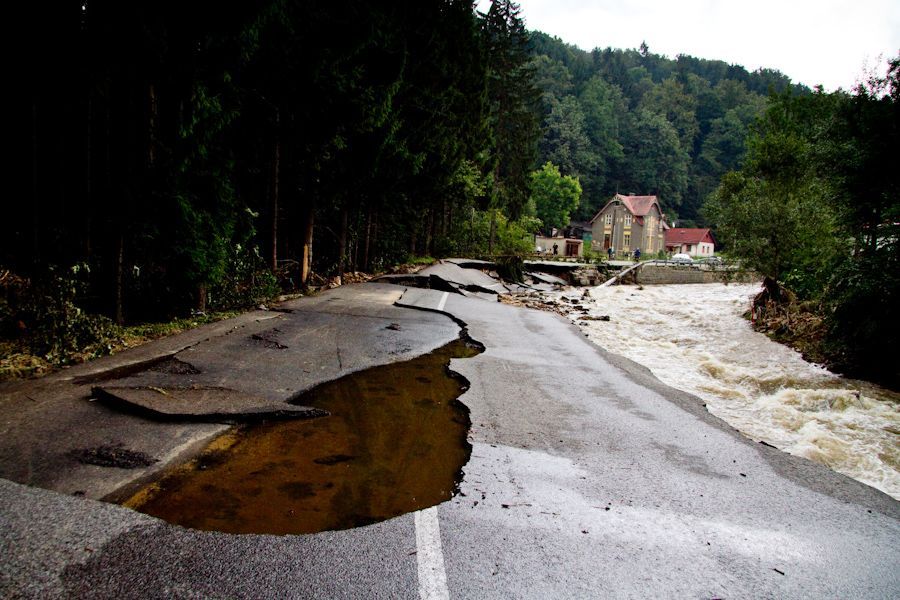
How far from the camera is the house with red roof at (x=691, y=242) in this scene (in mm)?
77000

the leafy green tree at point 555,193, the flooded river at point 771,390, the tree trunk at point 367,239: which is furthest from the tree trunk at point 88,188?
the leafy green tree at point 555,193

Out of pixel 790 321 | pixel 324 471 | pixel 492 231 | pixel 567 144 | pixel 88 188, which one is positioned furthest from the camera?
pixel 567 144

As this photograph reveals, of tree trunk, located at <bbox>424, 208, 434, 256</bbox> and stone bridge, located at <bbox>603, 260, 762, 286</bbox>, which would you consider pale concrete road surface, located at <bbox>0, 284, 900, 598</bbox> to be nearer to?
tree trunk, located at <bbox>424, 208, 434, 256</bbox>

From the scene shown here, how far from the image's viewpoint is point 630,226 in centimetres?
7225

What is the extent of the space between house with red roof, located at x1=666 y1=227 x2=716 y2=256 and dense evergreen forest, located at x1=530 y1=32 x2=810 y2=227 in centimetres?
1004

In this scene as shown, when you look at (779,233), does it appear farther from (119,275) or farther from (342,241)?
(119,275)

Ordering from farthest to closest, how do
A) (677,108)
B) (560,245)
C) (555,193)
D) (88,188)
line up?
(677,108)
(555,193)
(560,245)
(88,188)

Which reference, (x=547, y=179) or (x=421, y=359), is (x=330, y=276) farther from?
(x=547, y=179)

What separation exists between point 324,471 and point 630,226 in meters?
75.6

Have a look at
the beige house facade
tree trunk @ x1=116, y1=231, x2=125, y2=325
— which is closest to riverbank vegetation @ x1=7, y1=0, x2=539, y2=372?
tree trunk @ x1=116, y1=231, x2=125, y2=325

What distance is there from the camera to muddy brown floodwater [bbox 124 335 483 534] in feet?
9.14

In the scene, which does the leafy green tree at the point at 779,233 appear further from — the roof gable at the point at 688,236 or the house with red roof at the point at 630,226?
the roof gable at the point at 688,236

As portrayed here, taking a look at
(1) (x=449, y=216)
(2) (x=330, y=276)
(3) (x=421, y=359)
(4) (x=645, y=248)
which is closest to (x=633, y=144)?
(4) (x=645, y=248)

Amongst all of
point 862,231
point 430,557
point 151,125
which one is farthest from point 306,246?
point 862,231
